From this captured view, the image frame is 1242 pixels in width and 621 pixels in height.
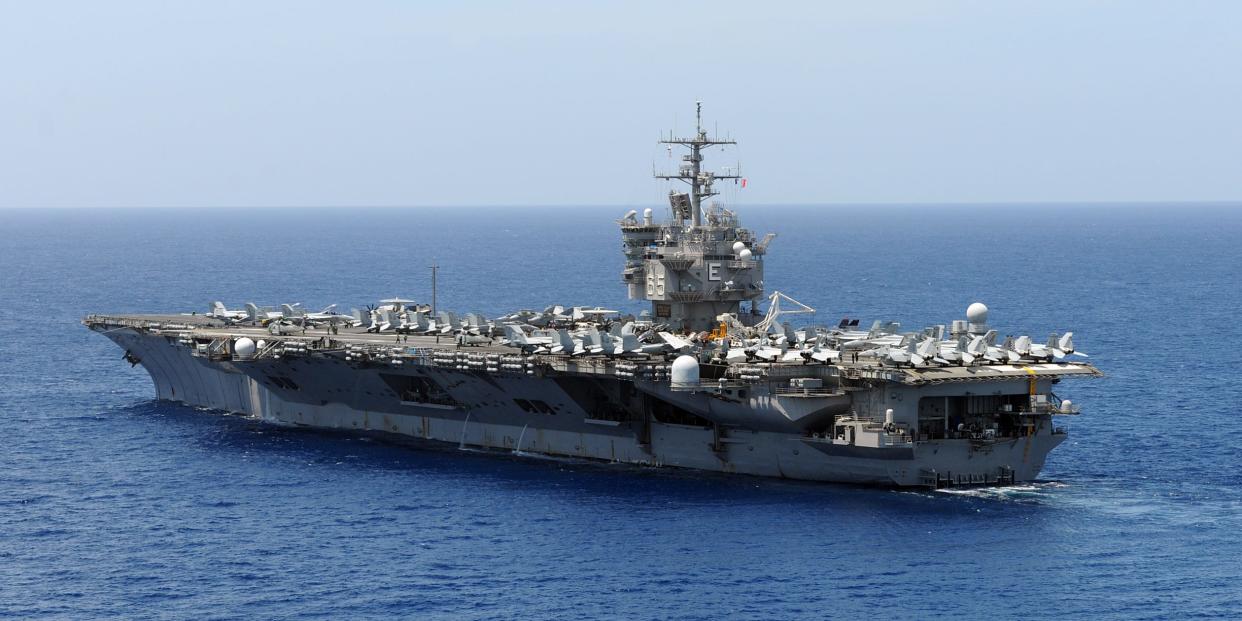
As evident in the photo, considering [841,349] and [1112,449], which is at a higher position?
[841,349]

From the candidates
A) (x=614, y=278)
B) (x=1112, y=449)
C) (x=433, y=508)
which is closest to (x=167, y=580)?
(x=433, y=508)

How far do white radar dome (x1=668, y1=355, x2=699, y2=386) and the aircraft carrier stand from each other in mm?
32

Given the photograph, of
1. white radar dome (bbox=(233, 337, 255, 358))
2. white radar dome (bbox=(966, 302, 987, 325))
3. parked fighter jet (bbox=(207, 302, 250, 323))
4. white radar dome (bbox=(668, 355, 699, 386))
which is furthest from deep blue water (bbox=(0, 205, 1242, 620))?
white radar dome (bbox=(966, 302, 987, 325))

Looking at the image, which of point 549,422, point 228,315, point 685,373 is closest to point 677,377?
point 685,373

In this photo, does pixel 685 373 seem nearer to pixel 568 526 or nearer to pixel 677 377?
pixel 677 377

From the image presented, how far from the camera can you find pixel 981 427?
36969 mm

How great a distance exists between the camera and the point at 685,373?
36.9 metres

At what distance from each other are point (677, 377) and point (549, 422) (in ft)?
20.8

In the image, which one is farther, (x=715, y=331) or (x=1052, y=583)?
(x=715, y=331)

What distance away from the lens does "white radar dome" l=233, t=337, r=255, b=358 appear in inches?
1783

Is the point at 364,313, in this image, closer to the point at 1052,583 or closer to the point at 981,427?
the point at 981,427

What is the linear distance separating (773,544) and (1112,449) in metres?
13.6

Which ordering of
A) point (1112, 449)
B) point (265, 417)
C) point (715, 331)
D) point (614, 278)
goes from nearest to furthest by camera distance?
1. point (1112, 449)
2. point (715, 331)
3. point (265, 417)
4. point (614, 278)

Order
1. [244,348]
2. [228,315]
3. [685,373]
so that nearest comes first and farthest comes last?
[685,373]
[244,348]
[228,315]
